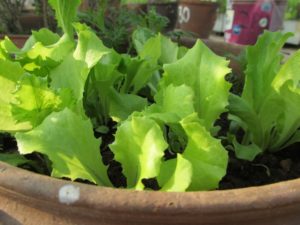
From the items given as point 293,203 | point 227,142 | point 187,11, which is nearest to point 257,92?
point 227,142

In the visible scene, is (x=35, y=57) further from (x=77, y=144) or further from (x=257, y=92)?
(x=257, y=92)

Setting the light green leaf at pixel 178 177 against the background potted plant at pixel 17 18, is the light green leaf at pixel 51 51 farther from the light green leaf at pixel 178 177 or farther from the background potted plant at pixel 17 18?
the background potted plant at pixel 17 18

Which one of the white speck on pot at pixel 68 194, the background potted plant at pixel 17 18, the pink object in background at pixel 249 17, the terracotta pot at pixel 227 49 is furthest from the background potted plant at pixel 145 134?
the pink object in background at pixel 249 17

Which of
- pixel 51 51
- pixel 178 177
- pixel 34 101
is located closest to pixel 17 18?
pixel 51 51

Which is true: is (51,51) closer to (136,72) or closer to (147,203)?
(136,72)

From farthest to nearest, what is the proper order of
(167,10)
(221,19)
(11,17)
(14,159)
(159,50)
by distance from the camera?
(221,19), (167,10), (11,17), (159,50), (14,159)

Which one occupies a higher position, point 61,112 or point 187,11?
point 61,112
